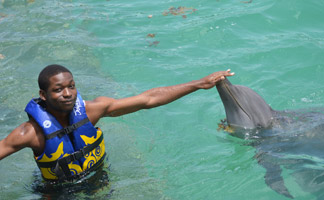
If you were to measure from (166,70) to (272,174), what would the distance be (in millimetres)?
3946

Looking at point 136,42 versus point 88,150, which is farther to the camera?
point 136,42

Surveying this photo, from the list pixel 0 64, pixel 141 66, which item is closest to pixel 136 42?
pixel 141 66

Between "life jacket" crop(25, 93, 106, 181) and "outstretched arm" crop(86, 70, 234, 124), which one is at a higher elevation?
"outstretched arm" crop(86, 70, 234, 124)

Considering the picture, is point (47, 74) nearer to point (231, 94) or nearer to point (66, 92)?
point (66, 92)

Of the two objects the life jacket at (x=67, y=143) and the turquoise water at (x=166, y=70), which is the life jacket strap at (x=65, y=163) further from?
the turquoise water at (x=166, y=70)

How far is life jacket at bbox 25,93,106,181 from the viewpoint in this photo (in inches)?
181

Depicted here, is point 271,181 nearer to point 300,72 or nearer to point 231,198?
point 231,198

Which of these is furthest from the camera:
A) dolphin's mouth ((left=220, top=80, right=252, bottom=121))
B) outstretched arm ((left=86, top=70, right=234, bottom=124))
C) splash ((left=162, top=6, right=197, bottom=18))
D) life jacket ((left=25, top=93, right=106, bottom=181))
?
splash ((left=162, top=6, right=197, bottom=18))

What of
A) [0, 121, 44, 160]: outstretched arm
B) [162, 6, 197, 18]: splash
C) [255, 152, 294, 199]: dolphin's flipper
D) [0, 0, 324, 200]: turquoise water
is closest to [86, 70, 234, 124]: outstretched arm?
[0, 121, 44, 160]: outstretched arm

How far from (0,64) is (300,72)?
21.7ft

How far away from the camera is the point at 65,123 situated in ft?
15.9

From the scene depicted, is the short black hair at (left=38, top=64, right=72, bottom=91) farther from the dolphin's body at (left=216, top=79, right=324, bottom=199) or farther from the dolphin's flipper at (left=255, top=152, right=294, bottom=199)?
the dolphin's flipper at (left=255, top=152, right=294, bottom=199)

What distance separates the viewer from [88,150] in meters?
4.97

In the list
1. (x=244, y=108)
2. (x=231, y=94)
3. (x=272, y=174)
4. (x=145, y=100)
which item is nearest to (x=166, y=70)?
(x=244, y=108)
